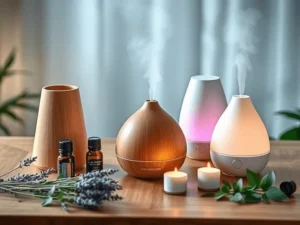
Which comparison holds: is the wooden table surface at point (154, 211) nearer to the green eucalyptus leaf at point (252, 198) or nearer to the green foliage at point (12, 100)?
the green eucalyptus leaf at point (252, 198)

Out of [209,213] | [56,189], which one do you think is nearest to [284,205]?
[209,213]

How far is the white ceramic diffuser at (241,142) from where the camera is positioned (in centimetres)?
134

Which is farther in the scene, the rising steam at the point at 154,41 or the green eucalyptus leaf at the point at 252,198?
the rising steam at the point at 154,41

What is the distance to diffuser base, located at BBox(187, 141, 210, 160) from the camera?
149 centimetres

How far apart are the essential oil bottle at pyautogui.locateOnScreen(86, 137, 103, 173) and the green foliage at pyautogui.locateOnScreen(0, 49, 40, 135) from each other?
113 centimetres

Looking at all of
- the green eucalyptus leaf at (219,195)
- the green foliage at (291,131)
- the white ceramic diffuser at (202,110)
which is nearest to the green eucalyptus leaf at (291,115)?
the green foliage at (291,131)

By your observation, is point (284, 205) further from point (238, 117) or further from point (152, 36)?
point (152, 36)

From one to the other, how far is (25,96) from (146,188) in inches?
50.9

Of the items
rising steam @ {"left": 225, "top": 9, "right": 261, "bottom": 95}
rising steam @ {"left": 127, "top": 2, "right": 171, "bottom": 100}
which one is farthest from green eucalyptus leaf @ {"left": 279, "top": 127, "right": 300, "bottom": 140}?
rising steam @ {"left": 127, "top": 2, "right": 171, "bottom": 100}

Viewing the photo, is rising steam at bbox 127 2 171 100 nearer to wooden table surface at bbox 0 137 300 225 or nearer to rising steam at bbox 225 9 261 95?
rising steam at bbox 225 9 261 95

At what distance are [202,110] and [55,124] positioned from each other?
356mm

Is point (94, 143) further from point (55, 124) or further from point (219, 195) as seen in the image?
point (219, 195)

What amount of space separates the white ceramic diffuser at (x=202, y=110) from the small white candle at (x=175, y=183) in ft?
0.80

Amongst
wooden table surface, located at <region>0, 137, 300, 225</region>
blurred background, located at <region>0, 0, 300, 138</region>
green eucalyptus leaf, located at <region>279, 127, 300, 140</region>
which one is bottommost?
green eucalyptus leaf, located at <region>279, 127, 300, 140</region>
